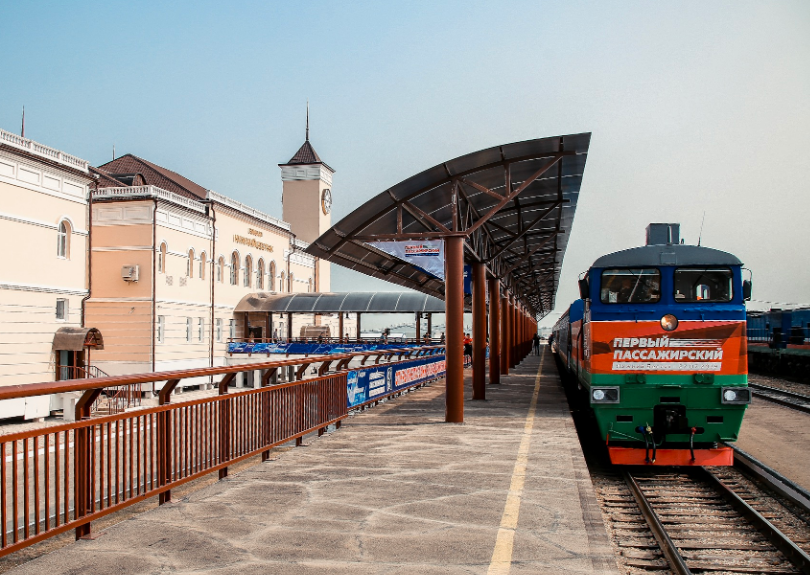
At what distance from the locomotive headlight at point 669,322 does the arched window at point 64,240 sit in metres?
27.1

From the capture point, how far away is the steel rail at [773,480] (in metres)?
9.69

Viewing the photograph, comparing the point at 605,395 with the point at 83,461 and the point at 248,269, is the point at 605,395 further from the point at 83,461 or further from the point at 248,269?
the point at 248,269

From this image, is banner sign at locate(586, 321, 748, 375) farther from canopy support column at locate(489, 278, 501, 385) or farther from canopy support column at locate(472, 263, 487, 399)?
canopy support column at locate(489, 278, 501, 385)

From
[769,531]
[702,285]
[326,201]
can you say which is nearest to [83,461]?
[769,531]

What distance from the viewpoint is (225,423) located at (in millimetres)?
7949

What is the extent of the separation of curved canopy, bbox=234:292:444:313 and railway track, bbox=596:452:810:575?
38.9m

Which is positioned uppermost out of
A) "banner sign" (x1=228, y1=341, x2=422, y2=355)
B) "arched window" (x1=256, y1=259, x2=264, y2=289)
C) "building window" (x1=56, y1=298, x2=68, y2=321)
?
"arched window" (x1=256, y1=259, x2=264, y2=289)

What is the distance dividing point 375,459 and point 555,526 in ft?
11.7

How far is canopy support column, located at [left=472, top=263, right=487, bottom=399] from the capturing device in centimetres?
1752

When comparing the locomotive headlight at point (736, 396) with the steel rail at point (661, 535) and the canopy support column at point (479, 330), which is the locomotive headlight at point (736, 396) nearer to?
the steel rail at point (661, 535)

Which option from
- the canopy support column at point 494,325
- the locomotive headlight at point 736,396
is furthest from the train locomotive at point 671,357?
the canopy support column at point 494,325

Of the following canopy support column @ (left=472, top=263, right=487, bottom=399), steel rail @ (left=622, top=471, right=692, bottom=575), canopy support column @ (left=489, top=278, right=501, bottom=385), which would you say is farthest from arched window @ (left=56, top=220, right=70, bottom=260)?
steel rail @ (left=622, top=471, right=692, bottom=575)

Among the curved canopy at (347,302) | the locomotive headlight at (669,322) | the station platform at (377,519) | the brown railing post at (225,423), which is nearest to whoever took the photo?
the station platform at (377,519)

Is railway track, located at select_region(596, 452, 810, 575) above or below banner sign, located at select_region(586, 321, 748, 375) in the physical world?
below
